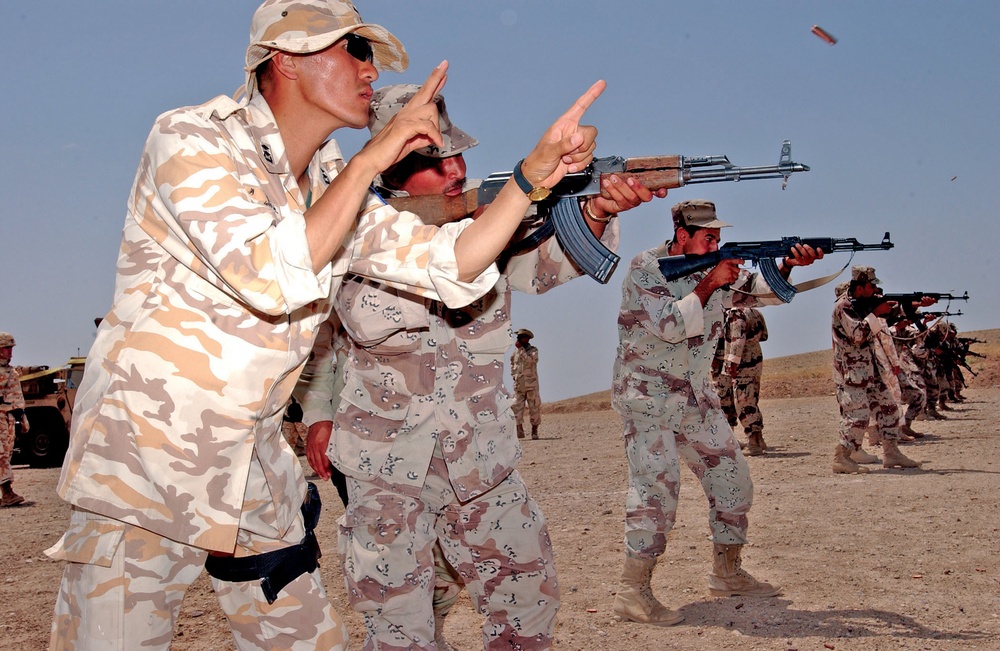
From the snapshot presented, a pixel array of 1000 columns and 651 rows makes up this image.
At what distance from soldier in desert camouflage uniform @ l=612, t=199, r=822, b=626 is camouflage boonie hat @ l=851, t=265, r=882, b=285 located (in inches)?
253

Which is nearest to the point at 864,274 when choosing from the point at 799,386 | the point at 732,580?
the point at 732,580

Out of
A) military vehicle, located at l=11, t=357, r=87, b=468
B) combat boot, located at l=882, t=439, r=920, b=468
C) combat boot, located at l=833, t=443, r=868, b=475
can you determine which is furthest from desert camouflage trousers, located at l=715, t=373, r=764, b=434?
military vehicle, located at l=11, t=357, r=87, b=468

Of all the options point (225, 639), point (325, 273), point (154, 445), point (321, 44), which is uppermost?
point (321, 44)

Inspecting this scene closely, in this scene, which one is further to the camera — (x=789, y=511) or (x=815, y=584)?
(x=789, y=511)

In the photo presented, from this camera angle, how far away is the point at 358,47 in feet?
9.02

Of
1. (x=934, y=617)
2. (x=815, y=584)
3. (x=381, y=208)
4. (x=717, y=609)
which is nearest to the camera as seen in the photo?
(x=381, y=208)

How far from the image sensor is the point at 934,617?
5.83 meters

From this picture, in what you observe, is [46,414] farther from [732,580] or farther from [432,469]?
[432,469]

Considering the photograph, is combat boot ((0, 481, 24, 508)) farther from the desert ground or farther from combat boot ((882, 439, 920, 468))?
combat boot ((882, 439, 920, 468))

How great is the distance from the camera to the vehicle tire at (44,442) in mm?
18906

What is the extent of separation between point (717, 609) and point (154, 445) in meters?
4.63

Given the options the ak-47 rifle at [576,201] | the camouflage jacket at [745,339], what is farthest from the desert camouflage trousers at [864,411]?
the ak-47 rifle at [576,201]

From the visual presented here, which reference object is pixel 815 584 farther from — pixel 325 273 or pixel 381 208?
pixel 325 273

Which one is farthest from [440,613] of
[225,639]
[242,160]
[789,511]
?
[789,511]
